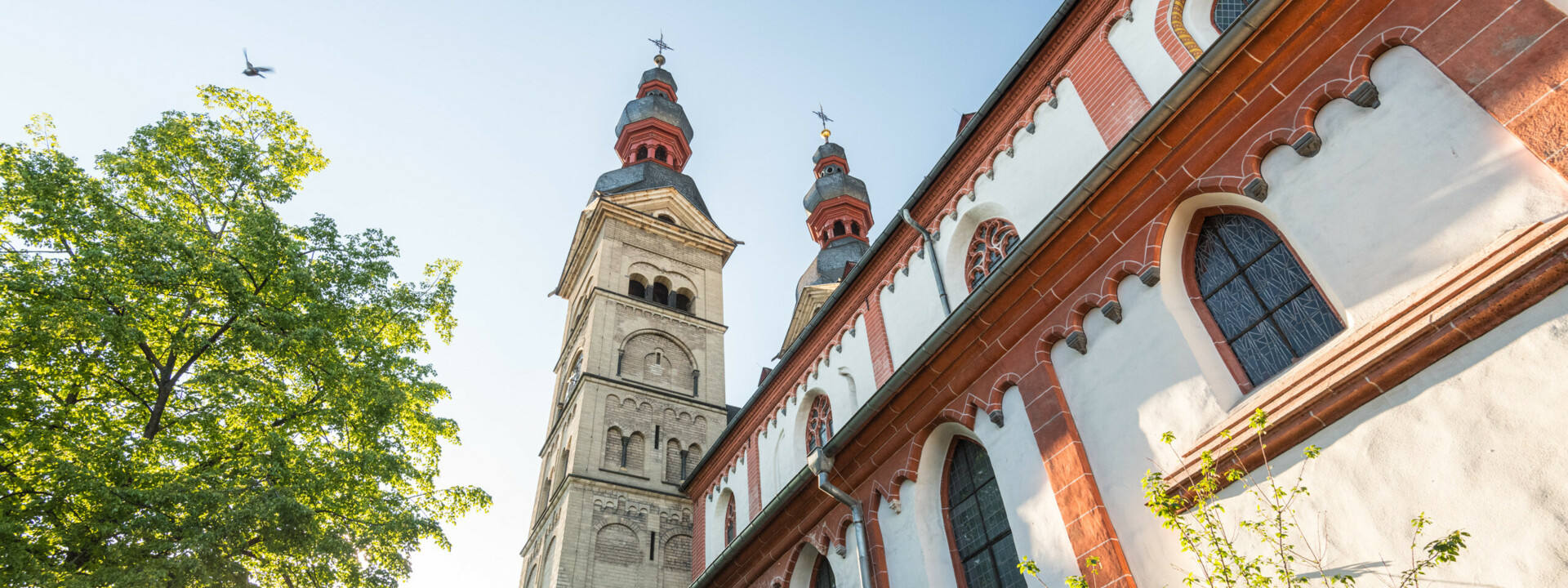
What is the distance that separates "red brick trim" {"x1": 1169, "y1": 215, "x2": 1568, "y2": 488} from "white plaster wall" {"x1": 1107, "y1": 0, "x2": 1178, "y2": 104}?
3063mm

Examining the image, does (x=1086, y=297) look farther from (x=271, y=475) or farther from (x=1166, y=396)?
(x=271, y=475)

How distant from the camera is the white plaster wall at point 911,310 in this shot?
10.3 metres

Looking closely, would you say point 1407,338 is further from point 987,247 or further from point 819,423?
point 819,423

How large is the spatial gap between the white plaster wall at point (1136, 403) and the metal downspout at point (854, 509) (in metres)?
3.22

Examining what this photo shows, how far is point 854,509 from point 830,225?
23064 mm

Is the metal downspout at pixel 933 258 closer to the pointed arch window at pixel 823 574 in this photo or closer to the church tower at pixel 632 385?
the pointed arch window at pixel 823 574

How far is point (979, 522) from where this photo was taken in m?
8.43

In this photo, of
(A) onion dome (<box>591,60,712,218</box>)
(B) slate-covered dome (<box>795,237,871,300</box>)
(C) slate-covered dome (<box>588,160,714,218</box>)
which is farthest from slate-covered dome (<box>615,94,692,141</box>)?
(B) slate-covered dome (<box>795,237,871,300</box>)

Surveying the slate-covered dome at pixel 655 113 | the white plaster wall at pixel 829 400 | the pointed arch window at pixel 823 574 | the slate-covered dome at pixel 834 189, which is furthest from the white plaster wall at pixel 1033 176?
the slate-covered dome at pixel 655 113

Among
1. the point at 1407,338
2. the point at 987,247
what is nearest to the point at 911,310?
the point at 987,247

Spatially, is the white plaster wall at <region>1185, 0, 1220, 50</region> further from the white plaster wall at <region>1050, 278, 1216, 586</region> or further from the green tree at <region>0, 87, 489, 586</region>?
the green tree at <region>0, 87, 489, 586</region>

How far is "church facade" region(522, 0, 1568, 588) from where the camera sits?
15.1 ft

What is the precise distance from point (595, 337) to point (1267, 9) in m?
20.3

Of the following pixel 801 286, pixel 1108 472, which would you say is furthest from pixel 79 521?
pixel 801 286
